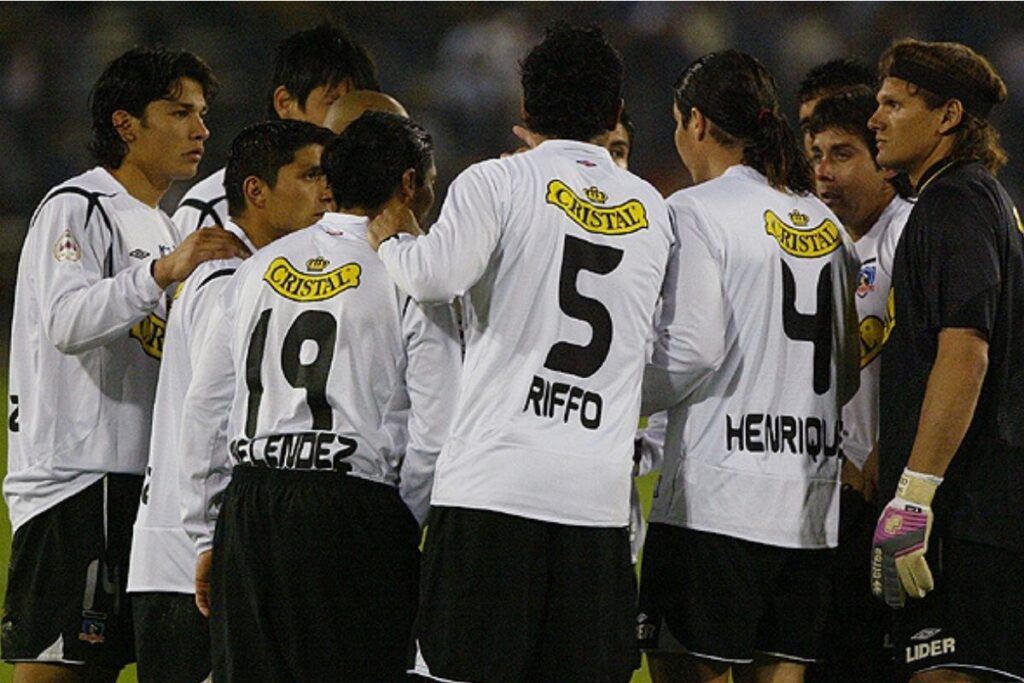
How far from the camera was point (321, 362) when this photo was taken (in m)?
3.81

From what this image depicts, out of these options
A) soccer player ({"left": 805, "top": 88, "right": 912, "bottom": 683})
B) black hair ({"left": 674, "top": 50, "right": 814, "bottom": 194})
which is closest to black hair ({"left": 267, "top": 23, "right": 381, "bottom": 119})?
soccer player ({"left": 805, "top": 88, "right": 912, "bottom": 683})

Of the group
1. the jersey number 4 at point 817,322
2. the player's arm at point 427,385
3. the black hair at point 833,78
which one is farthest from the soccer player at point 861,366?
the player's arm at point 427,385

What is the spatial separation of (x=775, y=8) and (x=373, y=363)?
10.5 meters

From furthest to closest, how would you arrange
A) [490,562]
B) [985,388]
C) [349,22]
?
[349,22], [985,388], [490,562]

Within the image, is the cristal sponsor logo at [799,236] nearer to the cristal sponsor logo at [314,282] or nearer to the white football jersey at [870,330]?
the white football jersey at [870,330]

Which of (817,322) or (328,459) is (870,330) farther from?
(328,459)

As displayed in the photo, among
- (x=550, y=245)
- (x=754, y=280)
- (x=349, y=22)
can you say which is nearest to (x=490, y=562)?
(x=550, y=245)

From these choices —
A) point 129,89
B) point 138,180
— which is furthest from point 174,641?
point 129,89

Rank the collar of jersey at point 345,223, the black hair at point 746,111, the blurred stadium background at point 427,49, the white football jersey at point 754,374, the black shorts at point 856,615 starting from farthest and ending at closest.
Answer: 1. the blurred stadium background at point 427,49
2. the black shorts at point 856,615
3. the black hair at point 746,111
4. the white football jersey at point 754,374
5. the collar of jersey at point 345,223

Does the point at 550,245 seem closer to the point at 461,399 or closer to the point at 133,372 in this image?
the point at 461,399

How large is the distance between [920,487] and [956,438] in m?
0.15

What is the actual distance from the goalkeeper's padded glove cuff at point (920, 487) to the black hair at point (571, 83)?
1.15 meters

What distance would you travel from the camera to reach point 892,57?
13.8ft

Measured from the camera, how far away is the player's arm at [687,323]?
3975 mm
